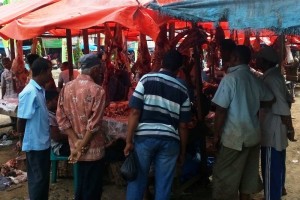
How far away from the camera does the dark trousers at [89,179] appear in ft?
11.2

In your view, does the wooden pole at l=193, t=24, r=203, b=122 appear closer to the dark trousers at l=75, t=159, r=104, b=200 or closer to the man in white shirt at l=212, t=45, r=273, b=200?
→ the man in white shirt at l=212, t=45, r=273, b=200

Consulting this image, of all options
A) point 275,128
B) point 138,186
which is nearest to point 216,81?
point 275,128

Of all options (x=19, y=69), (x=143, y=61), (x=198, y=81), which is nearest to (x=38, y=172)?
(x=198, y=81)

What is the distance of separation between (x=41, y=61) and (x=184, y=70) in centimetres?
199

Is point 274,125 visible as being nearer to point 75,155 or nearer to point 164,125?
point 164,125

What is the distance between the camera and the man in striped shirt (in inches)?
126

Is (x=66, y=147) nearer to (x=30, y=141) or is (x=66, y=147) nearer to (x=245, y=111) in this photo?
(x=30, y=141)

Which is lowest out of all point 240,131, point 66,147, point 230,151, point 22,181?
point 22,181

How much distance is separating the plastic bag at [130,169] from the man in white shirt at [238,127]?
36.1 inches

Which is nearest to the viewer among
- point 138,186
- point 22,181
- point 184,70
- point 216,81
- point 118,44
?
point 138,186

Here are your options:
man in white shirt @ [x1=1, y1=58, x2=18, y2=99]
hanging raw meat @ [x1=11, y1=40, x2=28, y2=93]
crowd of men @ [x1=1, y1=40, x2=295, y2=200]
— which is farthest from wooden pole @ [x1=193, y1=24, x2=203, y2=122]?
man in white shirt @ [x1=1, y1=58, x2=18, y2=99]

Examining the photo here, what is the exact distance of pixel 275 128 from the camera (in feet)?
12.5

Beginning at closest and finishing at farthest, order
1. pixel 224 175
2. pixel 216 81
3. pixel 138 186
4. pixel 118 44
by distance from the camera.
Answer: pixel 138 186 < pixel 224 175 < pixel 118 44 < pixel 216 81

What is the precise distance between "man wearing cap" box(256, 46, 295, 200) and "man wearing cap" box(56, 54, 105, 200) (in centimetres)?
180
